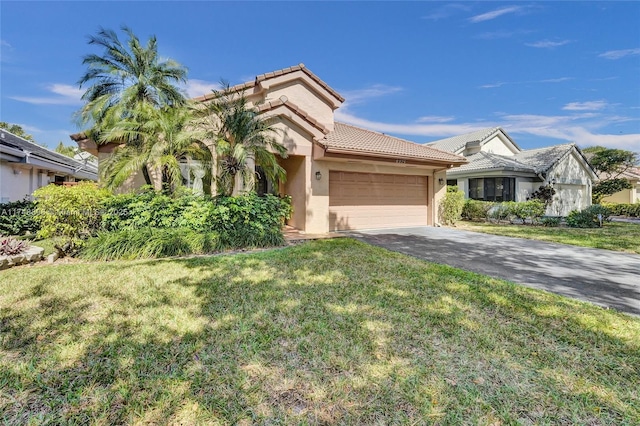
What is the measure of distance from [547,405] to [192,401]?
311cm

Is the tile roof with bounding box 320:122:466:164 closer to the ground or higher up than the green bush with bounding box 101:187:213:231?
higher up

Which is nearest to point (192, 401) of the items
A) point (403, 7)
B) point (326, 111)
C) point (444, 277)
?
point (444, 277)

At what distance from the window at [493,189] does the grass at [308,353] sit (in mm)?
18217

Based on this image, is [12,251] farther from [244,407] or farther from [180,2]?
[180,2]

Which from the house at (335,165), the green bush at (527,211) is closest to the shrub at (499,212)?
the green bush at (527,211)

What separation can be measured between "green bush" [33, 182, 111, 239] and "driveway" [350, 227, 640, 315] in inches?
340

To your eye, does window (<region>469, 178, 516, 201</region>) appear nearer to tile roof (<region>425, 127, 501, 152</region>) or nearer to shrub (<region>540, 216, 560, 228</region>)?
shrub (<region>540, 216, 560, 228</region>)

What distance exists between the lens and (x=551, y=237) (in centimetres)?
1201

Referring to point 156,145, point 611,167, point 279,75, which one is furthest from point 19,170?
point 611,167

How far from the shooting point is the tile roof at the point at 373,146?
12.1 meters

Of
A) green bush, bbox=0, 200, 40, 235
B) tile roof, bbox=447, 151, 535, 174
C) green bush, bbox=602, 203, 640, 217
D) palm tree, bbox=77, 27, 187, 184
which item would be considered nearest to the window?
tile roof, bbox=447, 151, 535, 174

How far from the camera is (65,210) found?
7340 millimetres

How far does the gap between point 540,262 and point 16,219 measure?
16.7 meters

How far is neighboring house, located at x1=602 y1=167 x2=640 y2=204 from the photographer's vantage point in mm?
28719
